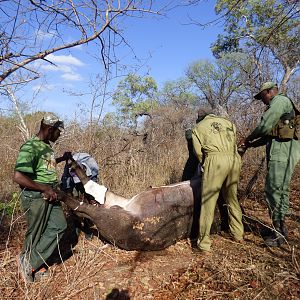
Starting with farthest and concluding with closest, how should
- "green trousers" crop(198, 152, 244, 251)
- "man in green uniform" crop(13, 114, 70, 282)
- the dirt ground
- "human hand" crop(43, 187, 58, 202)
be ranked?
"green trousers" crop(198, 152, 244, 251) < "human hand" crop(43, 187, 58, 202) < "man in green uniform" crop(13, 114, 70, 282) < the dirt ground

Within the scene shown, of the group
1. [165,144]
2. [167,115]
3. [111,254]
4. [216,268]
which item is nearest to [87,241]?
[111,254]

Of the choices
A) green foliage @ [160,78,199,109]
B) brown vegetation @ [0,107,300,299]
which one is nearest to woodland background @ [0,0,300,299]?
brown vegetation @ [0,107,300,299]

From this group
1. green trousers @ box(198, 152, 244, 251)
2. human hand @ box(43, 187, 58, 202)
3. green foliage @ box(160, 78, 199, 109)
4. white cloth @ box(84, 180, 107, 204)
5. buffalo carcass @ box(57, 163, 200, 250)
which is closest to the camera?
human hand @ box(43, 187, 58, 202)

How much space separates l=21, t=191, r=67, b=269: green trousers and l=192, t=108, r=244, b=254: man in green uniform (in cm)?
178

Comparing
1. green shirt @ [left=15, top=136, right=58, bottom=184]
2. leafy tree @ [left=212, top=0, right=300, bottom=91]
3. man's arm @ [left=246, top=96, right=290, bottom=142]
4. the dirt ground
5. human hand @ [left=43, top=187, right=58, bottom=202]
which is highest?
leafy tree @ [left=212, top=0, right=300, bottom=91]

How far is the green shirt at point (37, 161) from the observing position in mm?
3061

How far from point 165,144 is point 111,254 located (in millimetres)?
4950

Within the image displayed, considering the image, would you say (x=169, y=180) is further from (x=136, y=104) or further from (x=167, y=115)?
(x=136, y=104)

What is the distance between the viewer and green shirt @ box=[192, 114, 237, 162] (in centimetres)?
394

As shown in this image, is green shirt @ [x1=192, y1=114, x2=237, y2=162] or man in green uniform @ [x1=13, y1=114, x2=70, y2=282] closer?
man in green uniform @ [x1=13, y1=114, x2=70, y2=282]

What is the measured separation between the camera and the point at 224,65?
26688 mm

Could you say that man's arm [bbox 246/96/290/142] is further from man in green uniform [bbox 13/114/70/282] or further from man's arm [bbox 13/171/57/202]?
man's arm [bbox 13/171/57/202]

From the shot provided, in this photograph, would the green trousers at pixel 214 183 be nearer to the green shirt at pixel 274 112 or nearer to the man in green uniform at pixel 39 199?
the green shirt at pixel 274 112

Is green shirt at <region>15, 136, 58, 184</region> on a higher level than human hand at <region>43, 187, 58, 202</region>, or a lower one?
higher
